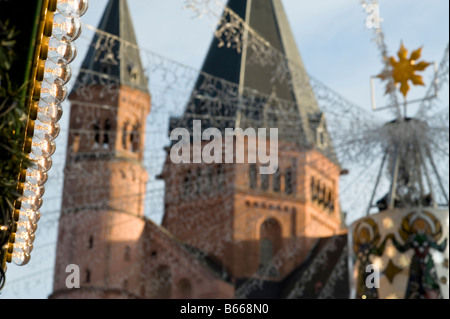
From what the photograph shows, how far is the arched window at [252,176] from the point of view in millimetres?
44844

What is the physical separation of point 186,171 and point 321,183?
634 centimetres

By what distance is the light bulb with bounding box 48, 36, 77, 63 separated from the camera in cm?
672

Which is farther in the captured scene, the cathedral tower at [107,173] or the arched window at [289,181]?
the arched window at [289,181]

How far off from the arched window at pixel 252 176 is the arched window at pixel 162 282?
216 inches

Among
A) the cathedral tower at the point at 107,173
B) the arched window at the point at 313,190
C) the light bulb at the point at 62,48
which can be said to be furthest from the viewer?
the arched window at the point at 313,190

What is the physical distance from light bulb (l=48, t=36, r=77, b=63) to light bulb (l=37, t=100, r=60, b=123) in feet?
1.23

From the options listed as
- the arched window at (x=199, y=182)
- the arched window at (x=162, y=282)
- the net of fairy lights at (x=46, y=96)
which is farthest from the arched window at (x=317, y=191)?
the net of fairy lights at (x=46, y=96)

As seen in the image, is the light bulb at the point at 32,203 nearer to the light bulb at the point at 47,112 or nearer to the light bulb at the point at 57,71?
the light bulb at the point at 47,112

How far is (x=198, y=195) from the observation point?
149 ft

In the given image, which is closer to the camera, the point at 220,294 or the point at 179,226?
the point at 220,294

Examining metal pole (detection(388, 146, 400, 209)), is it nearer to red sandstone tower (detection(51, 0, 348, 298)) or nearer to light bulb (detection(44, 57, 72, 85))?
light bulb (detection(44, 57, 72, 85))
